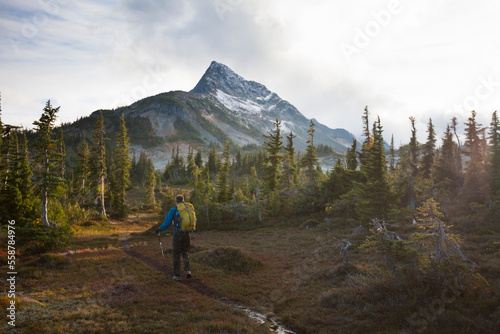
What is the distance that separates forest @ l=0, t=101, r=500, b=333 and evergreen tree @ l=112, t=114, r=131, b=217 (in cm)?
21

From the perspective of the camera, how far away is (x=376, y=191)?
2280 cm

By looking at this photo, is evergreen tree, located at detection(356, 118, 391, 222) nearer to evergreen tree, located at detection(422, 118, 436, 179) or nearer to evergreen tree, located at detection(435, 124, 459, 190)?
evergreen tree, located at detection(435, 124, 459, 190)

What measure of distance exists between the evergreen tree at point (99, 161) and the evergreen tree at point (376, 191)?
3917 cm

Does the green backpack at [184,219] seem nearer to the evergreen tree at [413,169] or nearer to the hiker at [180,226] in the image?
the hiker at [180,226]

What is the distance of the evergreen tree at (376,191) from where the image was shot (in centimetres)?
2230

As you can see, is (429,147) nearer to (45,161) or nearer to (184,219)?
(184,219)

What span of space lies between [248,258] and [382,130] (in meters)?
25.6

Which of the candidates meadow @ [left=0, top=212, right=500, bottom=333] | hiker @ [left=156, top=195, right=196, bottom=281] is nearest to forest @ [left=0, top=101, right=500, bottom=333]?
meadow @ [left=0, top=212, right=500, bottom=333]

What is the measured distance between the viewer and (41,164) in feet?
60.7

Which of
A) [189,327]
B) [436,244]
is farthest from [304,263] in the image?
[189,327]

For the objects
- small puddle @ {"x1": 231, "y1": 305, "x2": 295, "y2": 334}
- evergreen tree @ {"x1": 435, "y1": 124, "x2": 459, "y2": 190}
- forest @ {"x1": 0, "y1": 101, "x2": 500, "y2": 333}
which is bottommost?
small puddle @ {"x1": 231, "y1": 305, "x2": 295, "y2": 334}

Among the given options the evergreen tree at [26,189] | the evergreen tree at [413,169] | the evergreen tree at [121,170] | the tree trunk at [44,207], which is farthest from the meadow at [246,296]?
the evergreen tree at [121,170]

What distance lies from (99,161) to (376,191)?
134 feet

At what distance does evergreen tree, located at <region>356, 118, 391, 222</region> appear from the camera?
73.2ft
